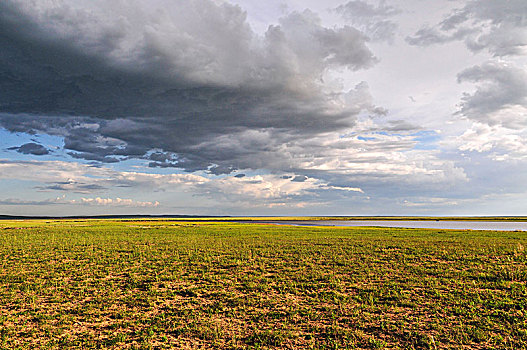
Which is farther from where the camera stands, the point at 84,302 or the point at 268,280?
the point at 268,280

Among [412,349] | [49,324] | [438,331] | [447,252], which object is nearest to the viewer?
[412,349]

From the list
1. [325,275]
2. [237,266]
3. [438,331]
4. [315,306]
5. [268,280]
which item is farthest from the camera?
[237,266]

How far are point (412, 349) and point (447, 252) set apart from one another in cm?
2823

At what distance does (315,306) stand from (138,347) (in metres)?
8.26

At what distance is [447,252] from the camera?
117 ft

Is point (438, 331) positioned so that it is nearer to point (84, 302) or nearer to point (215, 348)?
point (215, 348)

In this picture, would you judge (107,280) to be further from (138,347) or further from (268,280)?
(138,347)

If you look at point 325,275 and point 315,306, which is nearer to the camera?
point 315,306

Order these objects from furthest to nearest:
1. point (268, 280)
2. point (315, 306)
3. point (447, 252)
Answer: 1. point (447, 252)
2. point (268, 280)
3. point (315, 306)

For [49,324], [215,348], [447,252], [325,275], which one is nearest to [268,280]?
[325,275]

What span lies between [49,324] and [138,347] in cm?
507

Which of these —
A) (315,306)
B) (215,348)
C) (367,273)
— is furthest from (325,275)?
(215,348)

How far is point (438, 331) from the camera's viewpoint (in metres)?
12.9

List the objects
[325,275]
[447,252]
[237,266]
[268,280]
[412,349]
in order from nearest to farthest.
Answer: [412,349], [268,280], [325,275], [237,266], [447,252]
